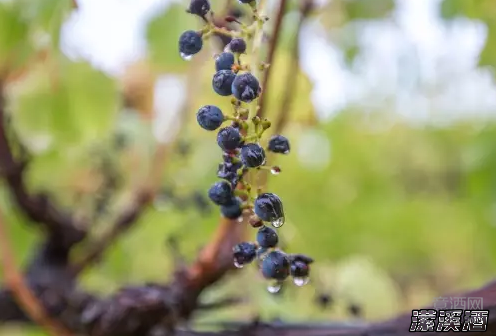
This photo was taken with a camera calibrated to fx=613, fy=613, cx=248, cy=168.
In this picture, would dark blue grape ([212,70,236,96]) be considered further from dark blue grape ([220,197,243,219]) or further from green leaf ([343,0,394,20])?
green leaf ([343,0,394,20])

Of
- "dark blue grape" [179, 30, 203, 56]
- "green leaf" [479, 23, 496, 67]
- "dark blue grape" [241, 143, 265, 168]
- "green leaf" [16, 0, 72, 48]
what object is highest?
"green leaf" [479, 23, 496, 67]

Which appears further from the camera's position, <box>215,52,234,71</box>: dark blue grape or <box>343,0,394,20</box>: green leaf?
<box>343,0,394,20</box>: green leaf

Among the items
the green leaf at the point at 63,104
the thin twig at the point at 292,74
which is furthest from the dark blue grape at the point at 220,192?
the green leaf at the point at 63,104

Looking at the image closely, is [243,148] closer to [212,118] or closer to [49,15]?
[212,118]

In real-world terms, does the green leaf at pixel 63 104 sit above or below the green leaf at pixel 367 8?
below

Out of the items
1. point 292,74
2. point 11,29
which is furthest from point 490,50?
point 11,29

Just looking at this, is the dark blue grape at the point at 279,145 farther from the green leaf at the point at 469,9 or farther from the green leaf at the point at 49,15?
the green leaf at the point at 469,9

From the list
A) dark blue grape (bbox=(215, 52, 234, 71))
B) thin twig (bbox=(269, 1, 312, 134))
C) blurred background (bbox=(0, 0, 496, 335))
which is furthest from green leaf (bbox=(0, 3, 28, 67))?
dark blue grape (bbox=(215, 52, 234, 71))
